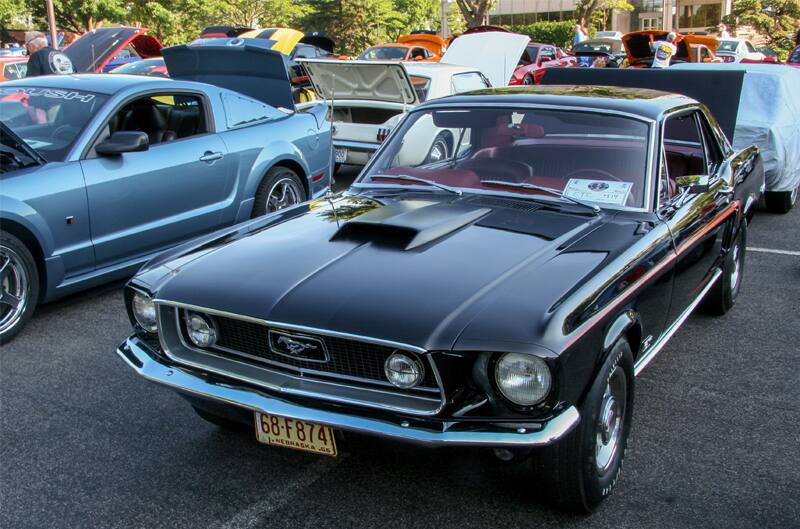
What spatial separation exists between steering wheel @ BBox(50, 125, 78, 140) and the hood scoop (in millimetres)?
2802

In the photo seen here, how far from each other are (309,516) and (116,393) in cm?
163

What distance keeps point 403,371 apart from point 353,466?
864mm

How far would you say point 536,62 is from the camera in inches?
845

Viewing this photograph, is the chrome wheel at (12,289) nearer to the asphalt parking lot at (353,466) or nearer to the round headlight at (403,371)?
the asphalt parking lot at (353,466)

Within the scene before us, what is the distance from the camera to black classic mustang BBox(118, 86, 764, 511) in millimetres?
2691

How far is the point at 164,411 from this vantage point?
4.00m

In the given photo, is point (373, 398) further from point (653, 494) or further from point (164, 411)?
point (164, 411)

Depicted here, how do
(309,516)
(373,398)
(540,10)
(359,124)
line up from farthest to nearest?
(540,10) < (359,124) < (309,516) < (373,398)

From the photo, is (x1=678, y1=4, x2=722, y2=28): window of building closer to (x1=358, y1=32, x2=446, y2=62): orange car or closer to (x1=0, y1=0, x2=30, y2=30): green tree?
(x1=358, y1=32, x2=446, y2=62): orange car

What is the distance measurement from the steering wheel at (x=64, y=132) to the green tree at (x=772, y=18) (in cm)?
4397

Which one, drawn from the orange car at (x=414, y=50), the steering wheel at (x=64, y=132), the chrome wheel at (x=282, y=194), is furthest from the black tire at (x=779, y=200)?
the orange car at (x=414, y=50)

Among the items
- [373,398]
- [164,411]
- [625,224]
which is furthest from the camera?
[164,411]

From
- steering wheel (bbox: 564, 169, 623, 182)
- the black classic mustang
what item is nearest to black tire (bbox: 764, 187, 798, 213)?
the black classic mustang

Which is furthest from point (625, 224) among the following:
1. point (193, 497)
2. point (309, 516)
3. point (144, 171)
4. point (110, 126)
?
point (110, 126)
